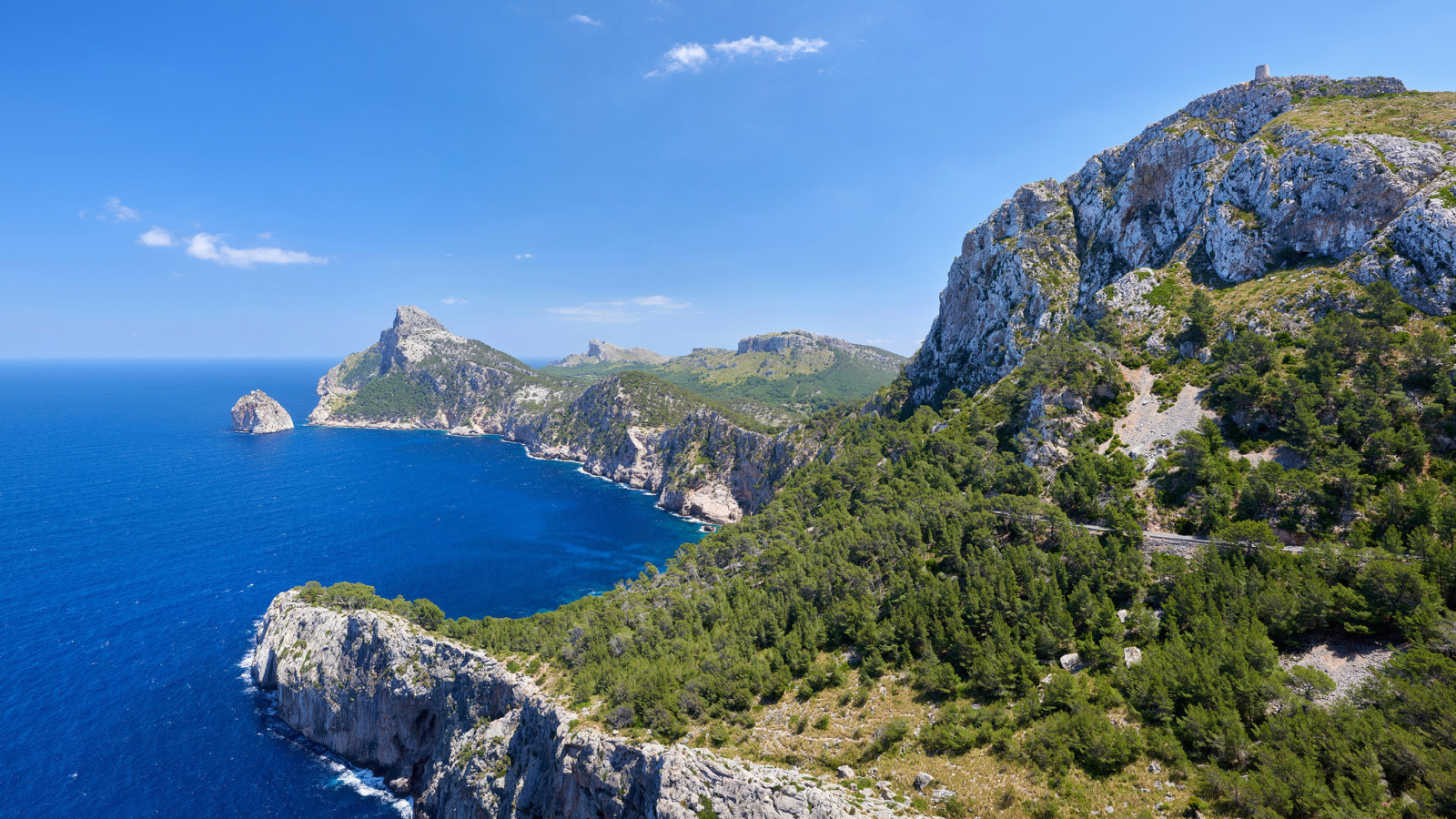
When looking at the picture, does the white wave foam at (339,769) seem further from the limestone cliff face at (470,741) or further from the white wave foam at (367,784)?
the limestone cliff face at (470,741)

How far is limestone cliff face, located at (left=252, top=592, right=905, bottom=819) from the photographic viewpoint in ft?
97.3

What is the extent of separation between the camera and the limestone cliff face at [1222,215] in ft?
157

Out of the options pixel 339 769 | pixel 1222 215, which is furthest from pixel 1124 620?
pixel 339 769

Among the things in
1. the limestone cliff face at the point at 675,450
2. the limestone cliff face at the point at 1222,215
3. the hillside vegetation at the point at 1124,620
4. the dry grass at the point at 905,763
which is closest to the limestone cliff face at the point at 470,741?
the dry grass at the point at 905,763

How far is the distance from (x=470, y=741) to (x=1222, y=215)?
335 feet

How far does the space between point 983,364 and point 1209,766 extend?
75.9 metres

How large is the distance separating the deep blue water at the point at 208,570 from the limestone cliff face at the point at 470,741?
4228mm

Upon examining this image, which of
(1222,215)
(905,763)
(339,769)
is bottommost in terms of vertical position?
(339,769)

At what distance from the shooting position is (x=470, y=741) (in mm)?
46062

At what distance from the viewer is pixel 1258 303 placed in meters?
54.0

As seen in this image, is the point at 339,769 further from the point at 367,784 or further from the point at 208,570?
the point at 208,570

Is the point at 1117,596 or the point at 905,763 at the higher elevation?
the point at 1117,596

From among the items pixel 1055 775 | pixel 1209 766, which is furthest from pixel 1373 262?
pixel 1055 775

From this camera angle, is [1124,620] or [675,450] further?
[675,450]
